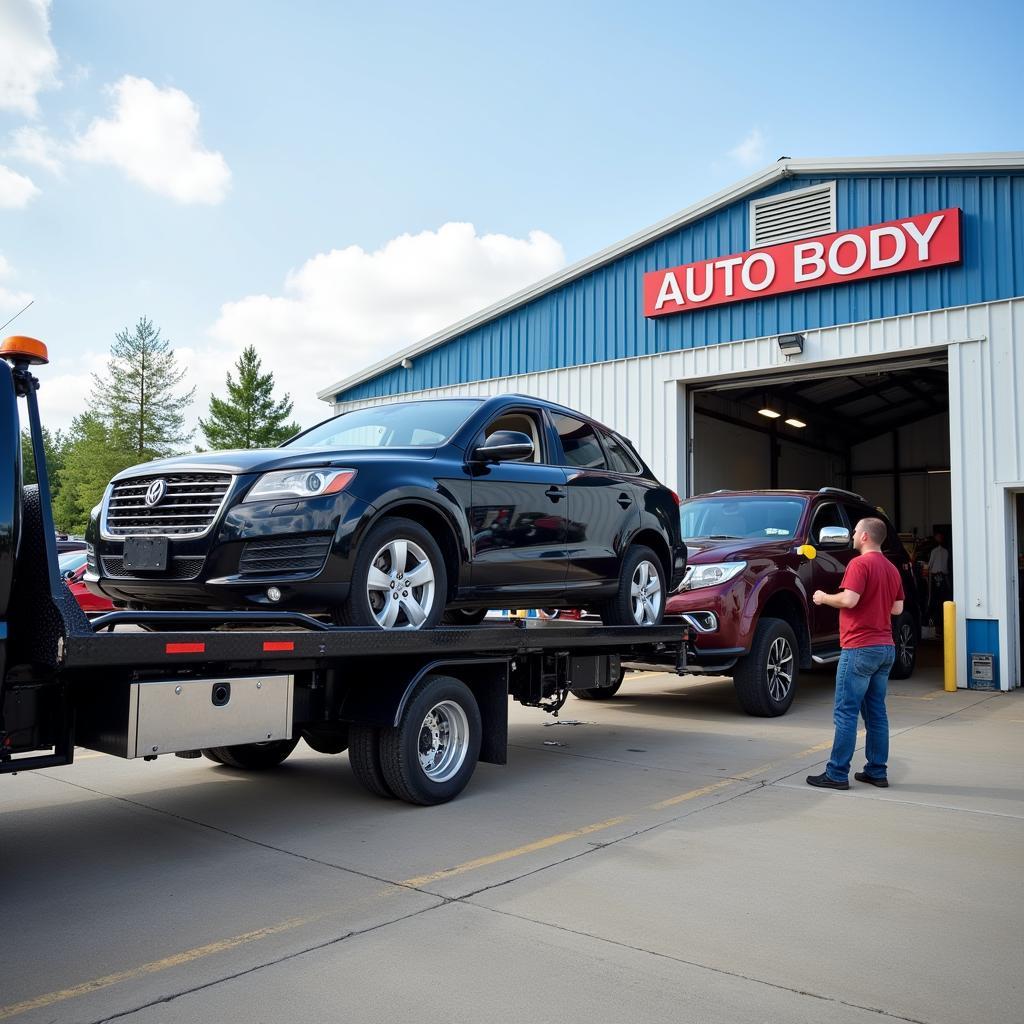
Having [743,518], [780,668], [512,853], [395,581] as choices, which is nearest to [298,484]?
[395,581]

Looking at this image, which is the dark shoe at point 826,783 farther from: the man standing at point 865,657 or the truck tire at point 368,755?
the truck tire at point 368,755

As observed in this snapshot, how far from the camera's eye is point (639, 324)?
15547 millimetres

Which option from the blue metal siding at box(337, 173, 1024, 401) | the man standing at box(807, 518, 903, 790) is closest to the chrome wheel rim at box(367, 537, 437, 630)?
the man standing at box(807, 518, 903, 790)

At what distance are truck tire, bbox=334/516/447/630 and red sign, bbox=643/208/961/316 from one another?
9.73 m

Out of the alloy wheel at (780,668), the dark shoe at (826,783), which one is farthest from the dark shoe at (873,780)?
the alloy wheel at (780,668)

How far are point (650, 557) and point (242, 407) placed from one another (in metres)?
56.9

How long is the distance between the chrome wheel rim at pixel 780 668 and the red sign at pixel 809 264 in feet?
19.9

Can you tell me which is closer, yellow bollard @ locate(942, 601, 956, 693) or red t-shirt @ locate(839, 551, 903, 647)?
red t-shirt @ locate(839, 551, 903, 647)

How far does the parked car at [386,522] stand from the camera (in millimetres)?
4840

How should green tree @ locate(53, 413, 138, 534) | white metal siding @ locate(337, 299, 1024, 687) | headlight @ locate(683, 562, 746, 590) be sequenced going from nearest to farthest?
headlight @ locate(683, 562, 746, 590), white metal siding @ locate(337, 299, 1024, 687), green tree @ locate(53, 413, 138, 534)

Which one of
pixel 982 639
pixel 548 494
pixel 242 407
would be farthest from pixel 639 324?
pixel 242 407

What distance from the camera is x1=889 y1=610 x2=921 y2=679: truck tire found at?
504 inches

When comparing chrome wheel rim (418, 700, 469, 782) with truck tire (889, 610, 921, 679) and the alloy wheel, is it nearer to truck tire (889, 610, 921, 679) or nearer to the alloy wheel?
the alloy wheel

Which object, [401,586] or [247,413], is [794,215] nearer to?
[401,586]
